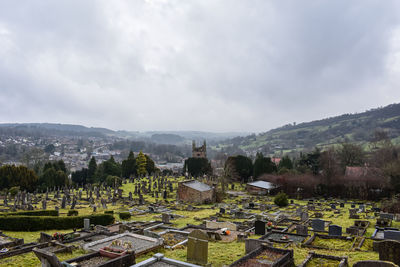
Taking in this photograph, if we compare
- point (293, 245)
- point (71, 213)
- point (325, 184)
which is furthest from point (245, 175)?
point (293, 245)

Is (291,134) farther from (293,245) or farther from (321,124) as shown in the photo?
(293,245)

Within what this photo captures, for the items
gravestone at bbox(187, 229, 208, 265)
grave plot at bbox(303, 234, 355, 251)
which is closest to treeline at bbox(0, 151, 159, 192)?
gravestone at bbox(187, 229, 208, 265)

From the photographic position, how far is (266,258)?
1047 centimetres

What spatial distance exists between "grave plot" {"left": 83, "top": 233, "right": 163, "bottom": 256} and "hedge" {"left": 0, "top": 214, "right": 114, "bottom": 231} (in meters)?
6.30

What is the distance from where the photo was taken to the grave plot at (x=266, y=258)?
9.70 metres

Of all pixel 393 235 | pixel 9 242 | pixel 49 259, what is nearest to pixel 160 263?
pixel 49 259

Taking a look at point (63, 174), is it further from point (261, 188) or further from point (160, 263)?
point (160, 263)

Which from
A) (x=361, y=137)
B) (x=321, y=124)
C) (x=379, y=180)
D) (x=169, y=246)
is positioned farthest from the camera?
(x=321, y=124)

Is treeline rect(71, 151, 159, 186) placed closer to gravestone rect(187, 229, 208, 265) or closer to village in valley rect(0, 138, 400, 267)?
village in valley rect(0, 138, 400, 267)

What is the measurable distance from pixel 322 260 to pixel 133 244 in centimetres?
757

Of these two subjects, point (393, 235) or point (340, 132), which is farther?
point (340, 132)

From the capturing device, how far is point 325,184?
36.4 metres

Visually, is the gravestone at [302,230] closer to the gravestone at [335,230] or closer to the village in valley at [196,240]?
the village in valley at [196,240]

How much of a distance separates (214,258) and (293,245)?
406 centimetres
